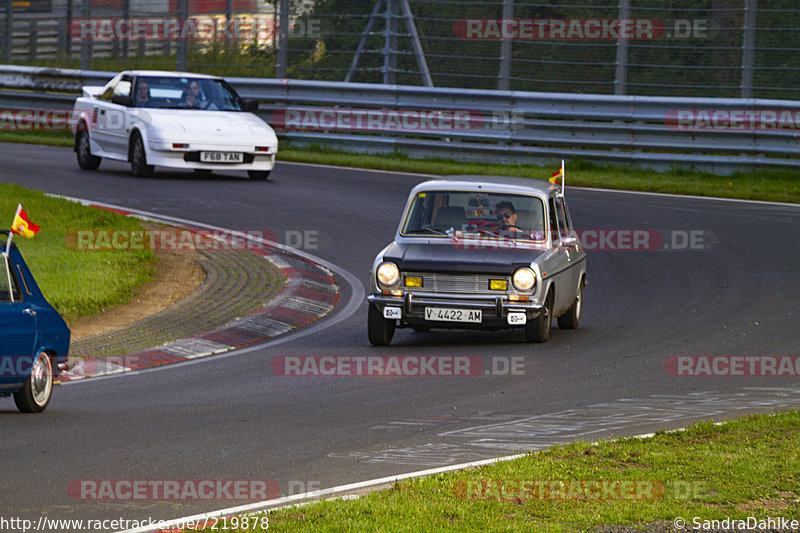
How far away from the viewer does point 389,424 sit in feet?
26.0

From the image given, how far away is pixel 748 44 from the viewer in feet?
67.2

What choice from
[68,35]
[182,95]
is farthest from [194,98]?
[68,35]

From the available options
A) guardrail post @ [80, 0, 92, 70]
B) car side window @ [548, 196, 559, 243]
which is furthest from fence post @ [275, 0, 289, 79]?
car side window @ [548, 196, 559, 243]

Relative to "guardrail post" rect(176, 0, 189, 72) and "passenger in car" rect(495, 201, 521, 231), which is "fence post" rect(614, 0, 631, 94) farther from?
"passenger in car" rect(495, 201, 521, 231)

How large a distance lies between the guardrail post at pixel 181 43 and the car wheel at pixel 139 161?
5.60 metres

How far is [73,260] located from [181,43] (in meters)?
12.8

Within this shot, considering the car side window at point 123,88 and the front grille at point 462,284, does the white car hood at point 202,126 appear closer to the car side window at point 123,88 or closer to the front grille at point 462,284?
the car side window at point 123,88

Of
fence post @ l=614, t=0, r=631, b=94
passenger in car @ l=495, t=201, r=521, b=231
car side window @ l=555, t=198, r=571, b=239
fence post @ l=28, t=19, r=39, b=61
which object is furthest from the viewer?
fence post @ l=28, t=19, r=39, b=61

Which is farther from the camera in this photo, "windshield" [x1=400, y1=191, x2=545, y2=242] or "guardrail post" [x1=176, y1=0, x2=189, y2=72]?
"guardrail post" [x1=176, y1=0, x2=189, y2=72]

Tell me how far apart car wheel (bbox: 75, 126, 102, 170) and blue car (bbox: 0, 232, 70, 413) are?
12849 mm

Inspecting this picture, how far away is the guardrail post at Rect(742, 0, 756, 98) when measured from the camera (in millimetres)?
20453

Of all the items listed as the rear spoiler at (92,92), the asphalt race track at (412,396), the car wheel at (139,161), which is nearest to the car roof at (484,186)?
the asphalt race track at (412,396)

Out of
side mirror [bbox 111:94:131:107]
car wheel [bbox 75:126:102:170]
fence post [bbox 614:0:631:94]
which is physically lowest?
car wheel [bbox 75:126:102:170]

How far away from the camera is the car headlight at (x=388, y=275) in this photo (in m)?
10.7
